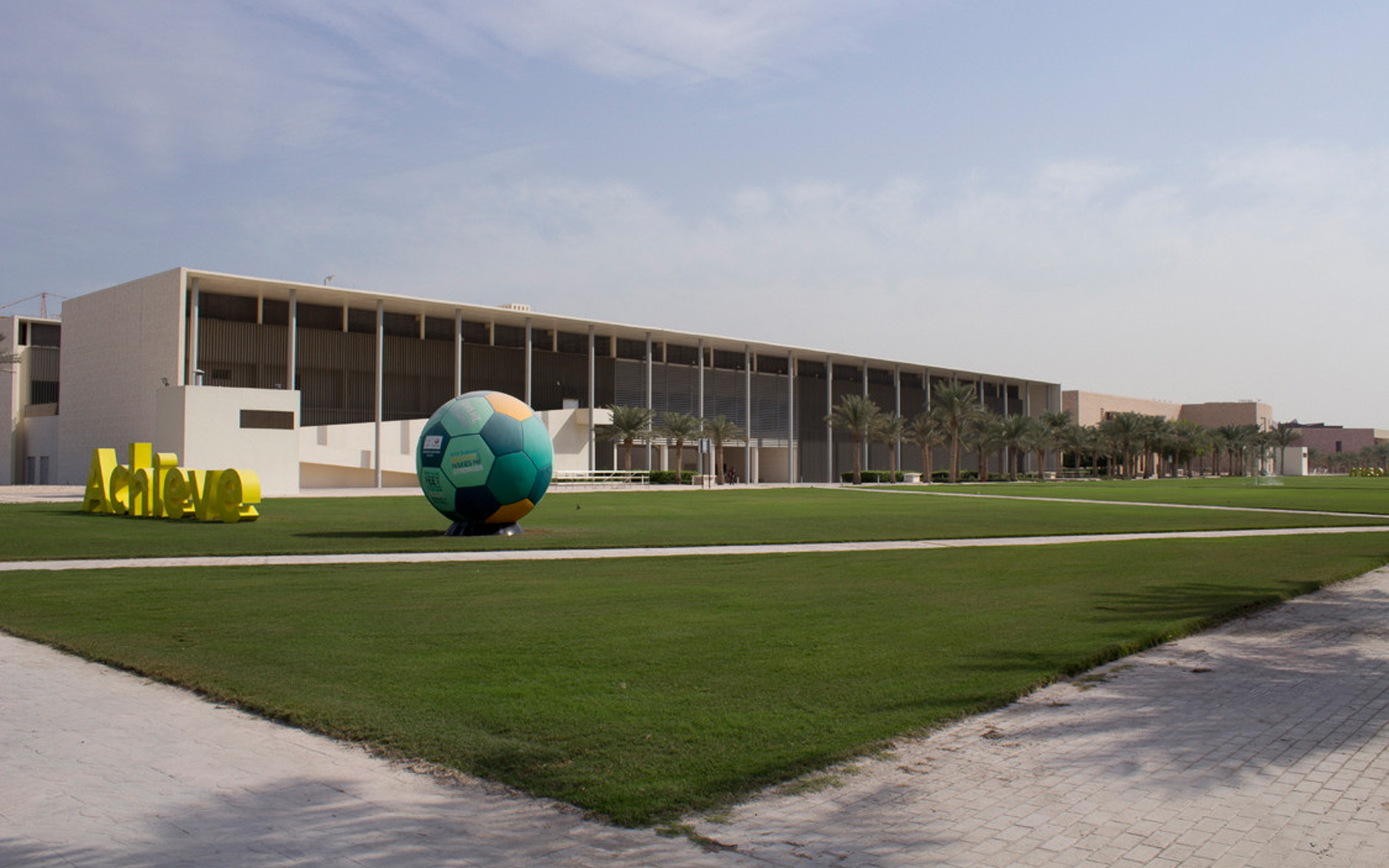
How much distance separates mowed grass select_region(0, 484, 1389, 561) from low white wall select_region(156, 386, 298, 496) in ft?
22.0

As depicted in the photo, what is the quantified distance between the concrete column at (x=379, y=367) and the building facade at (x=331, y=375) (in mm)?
128

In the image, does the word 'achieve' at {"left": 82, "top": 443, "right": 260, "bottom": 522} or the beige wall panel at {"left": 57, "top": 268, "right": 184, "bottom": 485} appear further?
the beige wall panel at {"left": 57, "top": 268, "right": 184, "bottom": 485}

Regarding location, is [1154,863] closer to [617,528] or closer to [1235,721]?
[1235,721]

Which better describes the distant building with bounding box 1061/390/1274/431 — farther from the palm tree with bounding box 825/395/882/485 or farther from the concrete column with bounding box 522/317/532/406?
the concrete column with bounding box 522/317/532/406

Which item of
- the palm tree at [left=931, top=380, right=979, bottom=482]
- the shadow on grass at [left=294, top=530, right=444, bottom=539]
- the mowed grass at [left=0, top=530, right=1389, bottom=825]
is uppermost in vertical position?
the palm tree at [left=931, top=380, right=979, bottom=482]

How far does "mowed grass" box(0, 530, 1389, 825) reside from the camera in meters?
5.96

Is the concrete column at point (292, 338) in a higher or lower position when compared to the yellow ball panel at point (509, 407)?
higher

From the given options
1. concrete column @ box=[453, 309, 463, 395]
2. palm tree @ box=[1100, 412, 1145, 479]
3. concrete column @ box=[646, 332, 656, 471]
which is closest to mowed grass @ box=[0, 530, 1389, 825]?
A: concrete column @ box=[453, 309, 463, 395]

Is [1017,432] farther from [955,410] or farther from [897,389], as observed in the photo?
[897,389]

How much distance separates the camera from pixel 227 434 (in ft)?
152

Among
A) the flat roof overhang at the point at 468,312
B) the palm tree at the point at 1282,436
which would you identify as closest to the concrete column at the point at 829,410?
the flat roof overhang at the point at 468,312

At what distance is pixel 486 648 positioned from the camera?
8.92m

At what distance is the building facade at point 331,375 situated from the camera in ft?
159

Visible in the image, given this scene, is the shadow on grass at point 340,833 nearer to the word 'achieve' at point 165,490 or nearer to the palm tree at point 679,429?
the word 'achieve' at point 165,490
